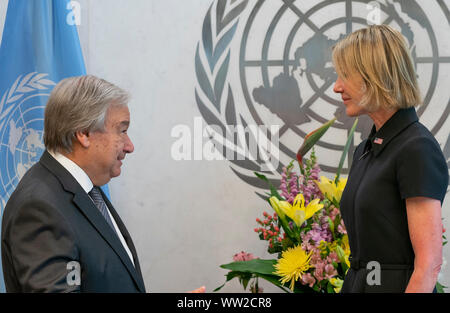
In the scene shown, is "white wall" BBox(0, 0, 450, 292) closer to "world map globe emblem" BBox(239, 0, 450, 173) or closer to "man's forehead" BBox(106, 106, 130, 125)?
"world map globe emblem" BBox(239, 0, 450, 173)

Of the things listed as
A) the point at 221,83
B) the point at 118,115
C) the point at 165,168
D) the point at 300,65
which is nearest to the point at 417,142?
the point at 118,115

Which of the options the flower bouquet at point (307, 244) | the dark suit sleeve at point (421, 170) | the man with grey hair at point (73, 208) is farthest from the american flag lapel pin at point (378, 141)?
the man with grey hair at point (73, 208)

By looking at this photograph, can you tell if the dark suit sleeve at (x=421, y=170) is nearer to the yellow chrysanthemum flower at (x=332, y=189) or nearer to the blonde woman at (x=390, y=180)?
the blonde woman at (x=390, y=180)

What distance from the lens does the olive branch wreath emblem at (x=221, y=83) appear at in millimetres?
2867

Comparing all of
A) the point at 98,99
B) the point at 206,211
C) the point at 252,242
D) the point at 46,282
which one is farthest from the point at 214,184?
the point at 46,282

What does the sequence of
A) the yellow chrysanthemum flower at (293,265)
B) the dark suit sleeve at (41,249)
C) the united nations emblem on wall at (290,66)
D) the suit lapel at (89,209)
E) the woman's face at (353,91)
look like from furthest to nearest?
the united nations emblem on wall at (290,66)
the yellow chrysanthemum flower at (293,265)
the woman's face at (353,91)
the suit lapel at (89,209)
the dark suit sleeve at (41,249)

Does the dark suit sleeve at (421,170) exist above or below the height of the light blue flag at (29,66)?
below

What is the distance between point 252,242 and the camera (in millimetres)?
2873

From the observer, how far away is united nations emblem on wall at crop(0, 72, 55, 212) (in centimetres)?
262

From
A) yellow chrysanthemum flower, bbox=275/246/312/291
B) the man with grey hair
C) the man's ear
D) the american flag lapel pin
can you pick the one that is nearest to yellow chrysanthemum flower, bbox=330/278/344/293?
yellow chrysanthemum flower, bbox=275/246/312/291

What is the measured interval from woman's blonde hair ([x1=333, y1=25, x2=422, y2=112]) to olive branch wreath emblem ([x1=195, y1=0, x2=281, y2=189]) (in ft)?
4.40

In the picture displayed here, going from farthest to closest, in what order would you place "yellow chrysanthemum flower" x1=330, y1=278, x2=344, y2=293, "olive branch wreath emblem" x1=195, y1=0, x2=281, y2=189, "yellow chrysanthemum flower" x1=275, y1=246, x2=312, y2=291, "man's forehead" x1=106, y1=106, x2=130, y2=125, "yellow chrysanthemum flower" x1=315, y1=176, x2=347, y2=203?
"olive branch wreath emblem" x1=195, y1=0, x2=281, y2=189
"yellow chrysanthemum flower" x1=315, y1=176, x2=347, y2=203
"yellow chrysanthemum flower" x1=275, y1=246, x2=312, y2=291
"yellow chrysanthemum flower" x1=330, y1=278, x2=344, y2=293
"man's forehead" x1=106, y1=106, x2=130, y2=125
